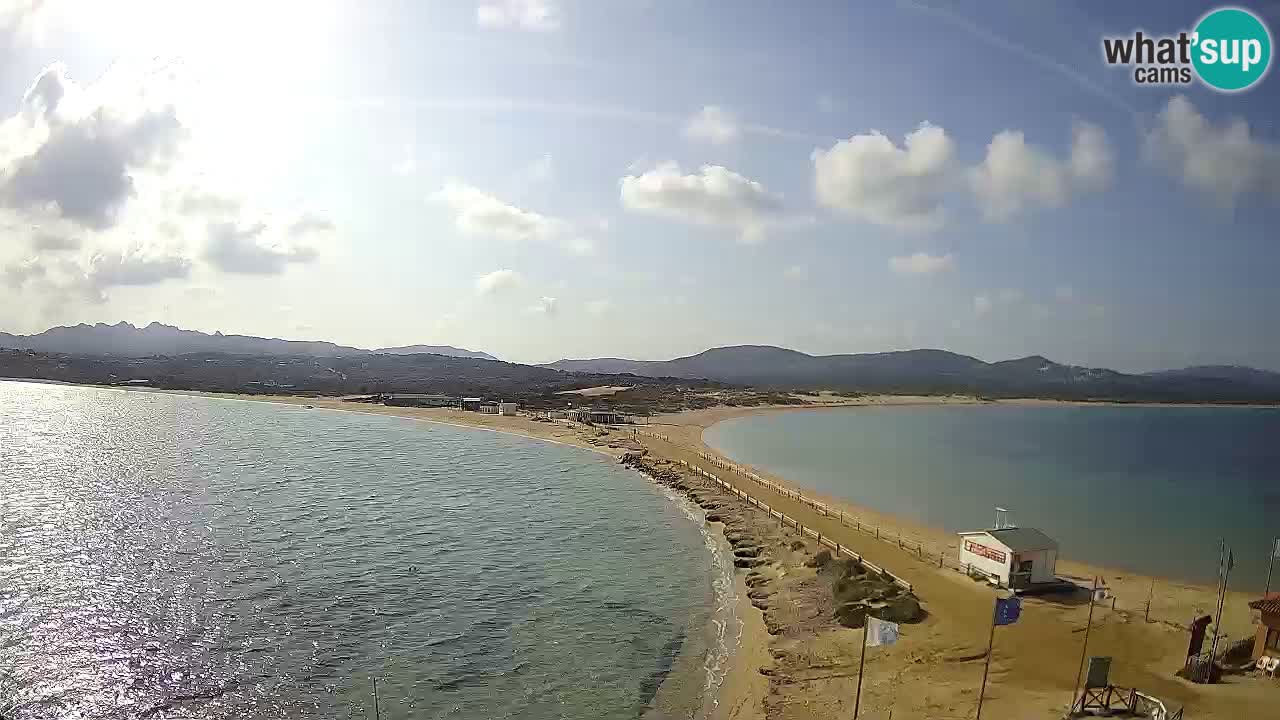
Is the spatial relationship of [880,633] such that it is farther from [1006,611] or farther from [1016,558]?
[1016,558]

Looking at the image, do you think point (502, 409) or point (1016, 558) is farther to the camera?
point (502, 409)

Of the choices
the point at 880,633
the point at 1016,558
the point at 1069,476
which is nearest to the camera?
the point at 880,633

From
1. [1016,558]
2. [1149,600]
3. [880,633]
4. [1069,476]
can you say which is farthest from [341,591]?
[1069,476]

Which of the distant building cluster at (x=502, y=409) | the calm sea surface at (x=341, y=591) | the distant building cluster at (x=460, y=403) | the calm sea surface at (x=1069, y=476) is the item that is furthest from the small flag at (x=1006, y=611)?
the distant building cluster at (x=460, y=403)

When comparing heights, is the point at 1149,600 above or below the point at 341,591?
above

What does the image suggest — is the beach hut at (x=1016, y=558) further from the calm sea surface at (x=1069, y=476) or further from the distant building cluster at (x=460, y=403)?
the distant building cluster at (x=460, y=403)

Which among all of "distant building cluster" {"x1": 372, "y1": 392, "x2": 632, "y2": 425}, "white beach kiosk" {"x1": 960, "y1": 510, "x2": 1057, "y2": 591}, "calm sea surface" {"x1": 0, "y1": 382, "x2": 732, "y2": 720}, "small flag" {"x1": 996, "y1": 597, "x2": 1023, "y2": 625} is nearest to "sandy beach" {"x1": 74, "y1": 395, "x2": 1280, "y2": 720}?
"white beach kiosk" {"x1": 960, "y1": 510, "x2": 1057, "y2": 591}
